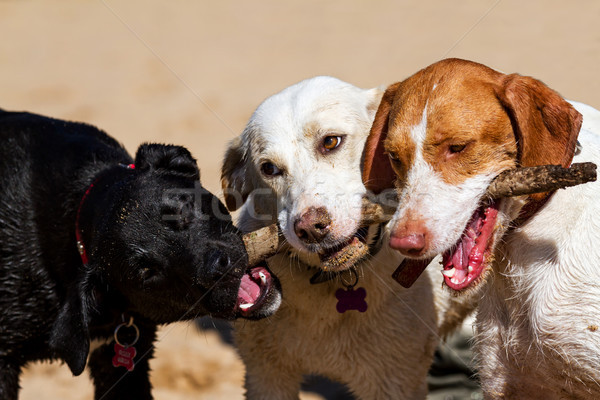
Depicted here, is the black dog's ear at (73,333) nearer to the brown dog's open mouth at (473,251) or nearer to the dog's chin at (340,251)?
the dog's chin at (340,251)

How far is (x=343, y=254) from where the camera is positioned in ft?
11.8

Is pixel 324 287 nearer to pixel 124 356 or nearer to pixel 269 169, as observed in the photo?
pixel 269 169

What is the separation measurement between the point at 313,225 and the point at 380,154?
48 centimetres

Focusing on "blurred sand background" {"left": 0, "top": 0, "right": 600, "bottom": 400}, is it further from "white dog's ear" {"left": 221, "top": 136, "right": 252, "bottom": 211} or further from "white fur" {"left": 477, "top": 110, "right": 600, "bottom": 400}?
"white fur" {"left": 477, "top": 110, "right": 600, "bottom": 400}

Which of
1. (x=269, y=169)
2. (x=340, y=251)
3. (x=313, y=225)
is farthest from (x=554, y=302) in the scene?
(x=269, y=169)

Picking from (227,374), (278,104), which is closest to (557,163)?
(278,104)

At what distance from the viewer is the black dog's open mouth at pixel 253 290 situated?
3.74 metres

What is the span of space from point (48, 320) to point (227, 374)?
1.71m

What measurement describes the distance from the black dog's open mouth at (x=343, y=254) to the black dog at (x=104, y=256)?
1.21 feet

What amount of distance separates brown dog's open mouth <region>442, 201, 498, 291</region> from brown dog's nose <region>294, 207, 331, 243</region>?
0.65 meters

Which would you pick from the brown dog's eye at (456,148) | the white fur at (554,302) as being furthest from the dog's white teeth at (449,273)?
the brown dog's eye at (456,148)

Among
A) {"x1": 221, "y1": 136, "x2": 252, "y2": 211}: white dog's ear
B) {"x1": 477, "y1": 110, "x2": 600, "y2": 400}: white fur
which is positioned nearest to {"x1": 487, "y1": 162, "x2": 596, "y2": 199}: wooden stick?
{"x1": 477, "y1": 110, "x2": 600, "y2": 400}: white fur

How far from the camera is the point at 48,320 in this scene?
4.15 metres

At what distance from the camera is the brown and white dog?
9.69 feet
